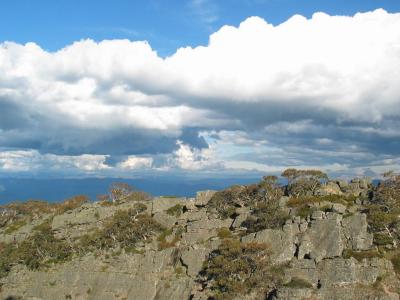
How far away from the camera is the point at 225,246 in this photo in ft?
316

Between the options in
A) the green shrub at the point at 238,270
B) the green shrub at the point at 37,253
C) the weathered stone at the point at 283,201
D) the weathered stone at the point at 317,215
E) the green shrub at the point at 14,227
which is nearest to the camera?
the green shrub at the point at 238,270

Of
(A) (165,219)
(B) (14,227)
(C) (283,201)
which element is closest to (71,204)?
(B) (14,227)

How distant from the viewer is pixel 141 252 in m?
111

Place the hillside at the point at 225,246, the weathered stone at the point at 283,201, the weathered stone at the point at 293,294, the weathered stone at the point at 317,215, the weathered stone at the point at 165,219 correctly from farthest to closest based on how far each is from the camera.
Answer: the weathered stone at the point at 165,219
the weathered stone at the point at 283,201
the weathered stone at the point at 317,215
the hillside at the point at 225,246
the weathered stone at the point at 293,294

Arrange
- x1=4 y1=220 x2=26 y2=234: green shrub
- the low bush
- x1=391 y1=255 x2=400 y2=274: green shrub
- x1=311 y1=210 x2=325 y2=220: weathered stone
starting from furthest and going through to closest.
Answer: the low bush
x1=4 y1=220 x2=26 y2=234: green shrub
x1=311 y1=210 x2=325 y2=220: weathered stone
x1=391 y1=255 x2=400 y2=274: green shrub

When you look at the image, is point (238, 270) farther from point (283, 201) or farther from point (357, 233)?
point (283, 201)

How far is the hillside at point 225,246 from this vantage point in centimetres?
8744

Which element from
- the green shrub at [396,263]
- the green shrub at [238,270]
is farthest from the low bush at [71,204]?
the green shrub at [396,263]

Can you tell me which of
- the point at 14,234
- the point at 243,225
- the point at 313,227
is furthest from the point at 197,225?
the point at 14,234

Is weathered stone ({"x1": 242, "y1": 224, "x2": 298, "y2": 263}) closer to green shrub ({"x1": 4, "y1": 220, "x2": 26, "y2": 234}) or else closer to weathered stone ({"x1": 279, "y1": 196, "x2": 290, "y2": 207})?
weathered stone ({"x1": 279, "y1": 196, "x2": 290, "y2": 207})

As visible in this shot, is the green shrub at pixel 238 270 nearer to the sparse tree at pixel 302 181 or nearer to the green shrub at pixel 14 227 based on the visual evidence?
the sparse tree at pixel 302 181

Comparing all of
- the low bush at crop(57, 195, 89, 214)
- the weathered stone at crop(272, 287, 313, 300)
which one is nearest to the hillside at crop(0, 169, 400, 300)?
the weathered stone at crop(272, 287, 313, 300)

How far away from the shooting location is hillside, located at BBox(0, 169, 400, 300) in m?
87.4

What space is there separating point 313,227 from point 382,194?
2731cm
